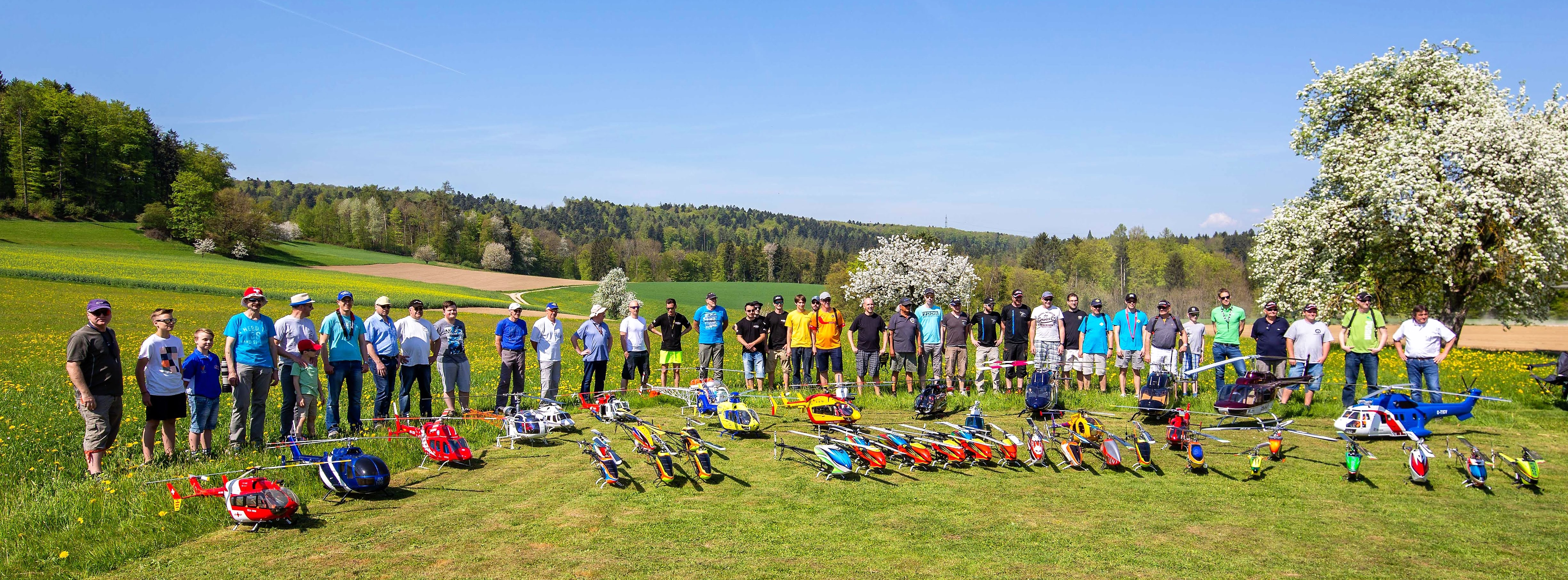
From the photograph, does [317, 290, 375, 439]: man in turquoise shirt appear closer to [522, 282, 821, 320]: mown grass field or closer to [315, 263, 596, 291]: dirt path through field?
[522, 282, 821, 320]: mown grass field

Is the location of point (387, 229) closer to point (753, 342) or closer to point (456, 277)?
point (456, 277)

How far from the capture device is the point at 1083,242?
13038 cm

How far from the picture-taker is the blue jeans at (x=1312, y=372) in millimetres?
12938

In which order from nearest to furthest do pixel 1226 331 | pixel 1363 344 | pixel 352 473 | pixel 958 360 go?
pixel 352 473 → pixel 1363 344 → pixel 1226 331 → pixel 958 360

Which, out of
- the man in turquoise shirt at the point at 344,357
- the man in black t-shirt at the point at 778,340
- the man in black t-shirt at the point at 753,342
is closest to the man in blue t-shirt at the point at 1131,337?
the man in black t-shirt at the point at 778,340

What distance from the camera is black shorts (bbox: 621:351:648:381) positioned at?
14.5m

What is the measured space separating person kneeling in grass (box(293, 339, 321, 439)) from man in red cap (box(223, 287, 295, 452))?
19 centimetres

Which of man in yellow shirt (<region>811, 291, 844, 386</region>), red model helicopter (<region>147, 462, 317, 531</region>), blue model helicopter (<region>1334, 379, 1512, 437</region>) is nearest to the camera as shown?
red model helicopter (<region>147, 462, 317, 531</region>)

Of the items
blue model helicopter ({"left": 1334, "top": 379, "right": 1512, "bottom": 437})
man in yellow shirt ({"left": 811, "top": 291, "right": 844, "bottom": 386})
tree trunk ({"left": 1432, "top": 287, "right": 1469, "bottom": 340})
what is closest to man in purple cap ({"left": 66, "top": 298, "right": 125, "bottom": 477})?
man in yellow shirt ({"left": 811, "top": 291, "right": 844, "bottom": 386})

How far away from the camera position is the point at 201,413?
9562mm

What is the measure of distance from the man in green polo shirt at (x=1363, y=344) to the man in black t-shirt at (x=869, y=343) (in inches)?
306

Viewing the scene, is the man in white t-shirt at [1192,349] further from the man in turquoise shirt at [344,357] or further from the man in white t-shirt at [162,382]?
the man in white t-shirt at [162,382]

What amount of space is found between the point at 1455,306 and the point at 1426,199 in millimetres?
4734

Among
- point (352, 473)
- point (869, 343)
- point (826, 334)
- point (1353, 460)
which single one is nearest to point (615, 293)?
point (826, 334)
